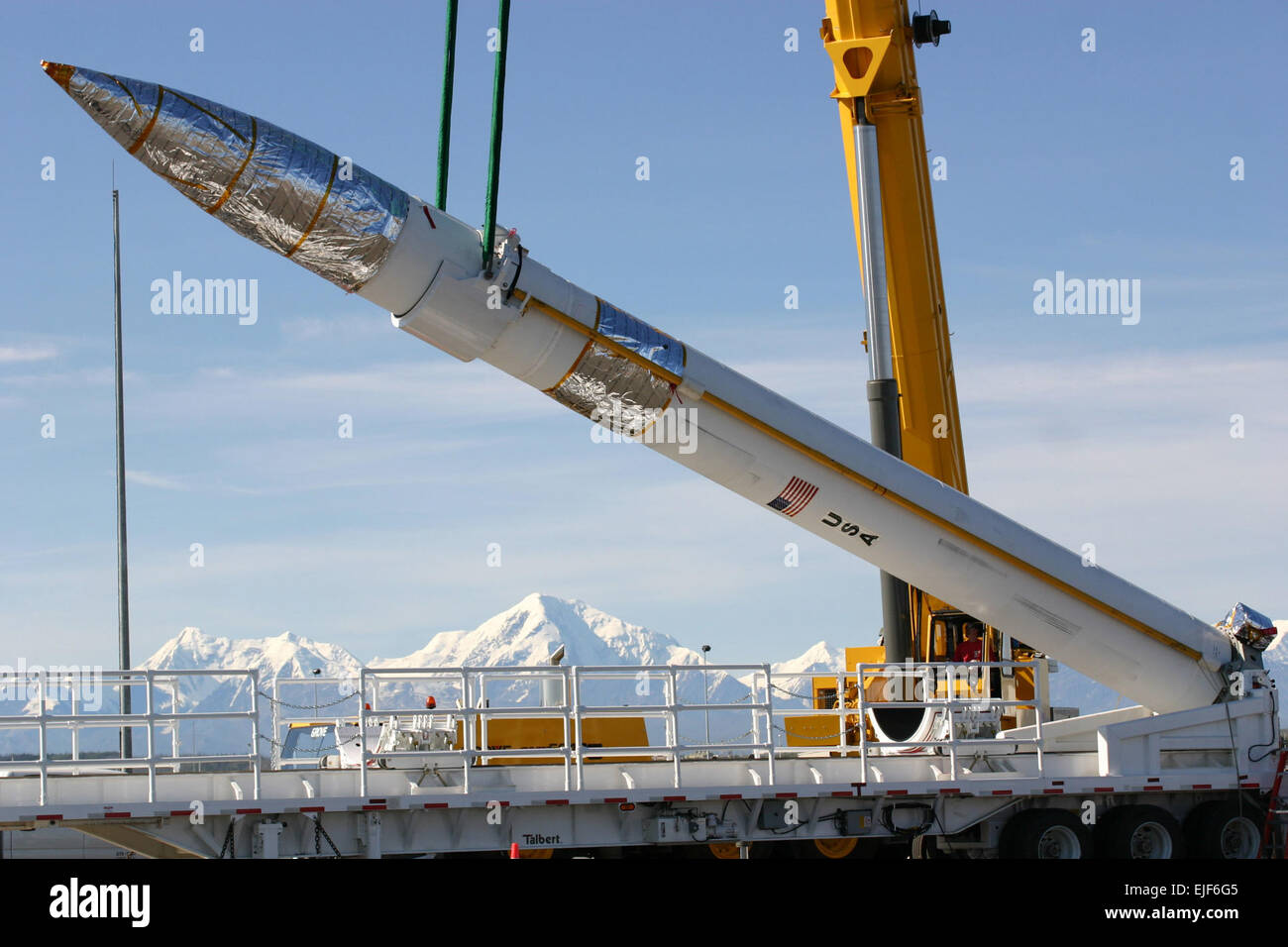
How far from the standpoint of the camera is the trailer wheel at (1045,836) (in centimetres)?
1502

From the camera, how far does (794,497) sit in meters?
14.9

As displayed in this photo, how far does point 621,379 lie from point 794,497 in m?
2.37

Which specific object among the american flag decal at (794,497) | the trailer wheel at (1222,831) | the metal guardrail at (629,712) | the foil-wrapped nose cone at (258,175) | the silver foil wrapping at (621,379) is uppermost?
the foil-wrapped nose cone at (258,175)

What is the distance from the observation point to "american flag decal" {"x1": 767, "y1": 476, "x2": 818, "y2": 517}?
14.8 metres

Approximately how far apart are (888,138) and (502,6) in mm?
7764

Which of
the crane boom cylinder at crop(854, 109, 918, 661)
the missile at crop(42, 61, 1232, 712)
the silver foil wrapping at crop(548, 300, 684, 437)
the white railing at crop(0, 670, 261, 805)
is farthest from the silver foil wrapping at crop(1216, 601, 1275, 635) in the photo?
the white railing at crop(0, 670, 261, 805)

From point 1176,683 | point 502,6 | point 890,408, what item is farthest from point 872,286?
point 502,6

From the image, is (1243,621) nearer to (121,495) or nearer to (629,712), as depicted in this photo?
(629,712)

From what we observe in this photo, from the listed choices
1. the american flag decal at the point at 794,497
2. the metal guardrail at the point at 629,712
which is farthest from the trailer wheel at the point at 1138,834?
the american flag decal at the point at 794,497

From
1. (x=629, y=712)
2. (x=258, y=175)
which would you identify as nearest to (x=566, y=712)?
(x=629, y=712)

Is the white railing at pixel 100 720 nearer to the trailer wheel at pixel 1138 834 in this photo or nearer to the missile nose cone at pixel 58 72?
the missile nose cone at pixel 58 72

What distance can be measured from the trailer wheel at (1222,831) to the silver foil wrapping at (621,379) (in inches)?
298
